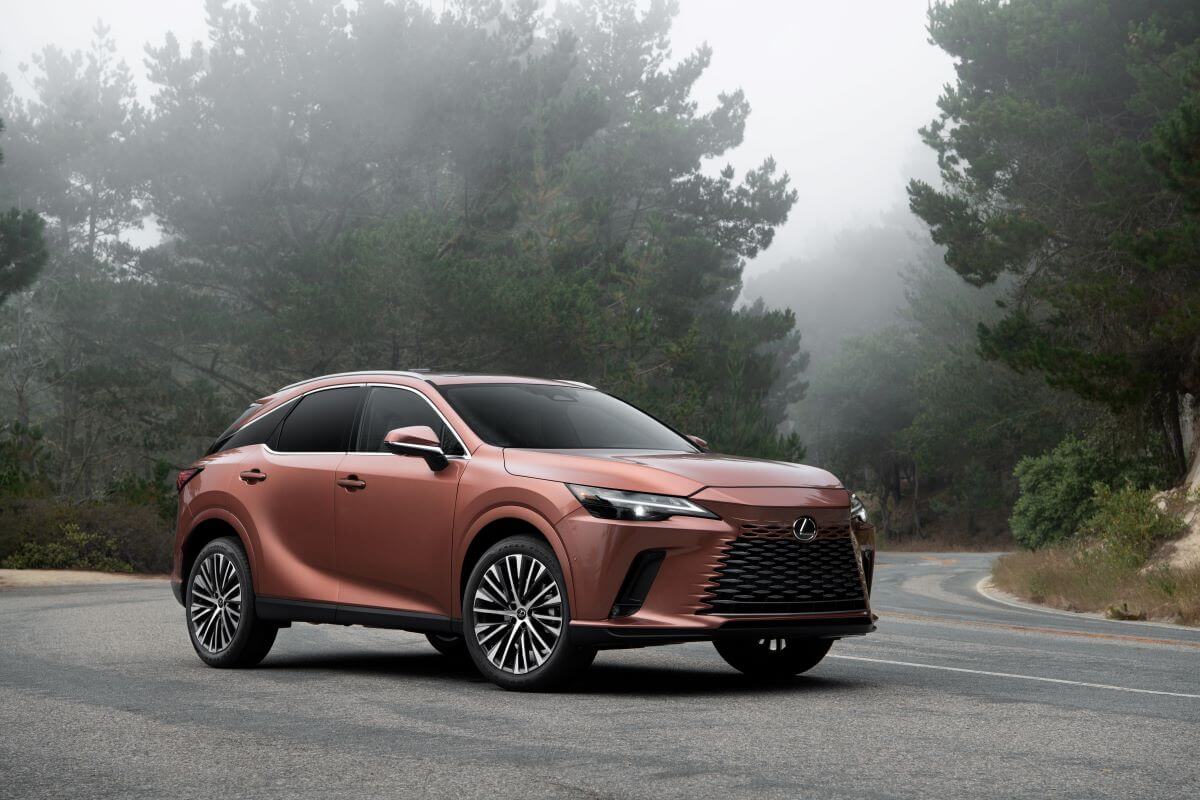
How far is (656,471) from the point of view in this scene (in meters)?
8.82

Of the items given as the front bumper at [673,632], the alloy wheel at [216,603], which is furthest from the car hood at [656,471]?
the alloy wheel at [216,603]

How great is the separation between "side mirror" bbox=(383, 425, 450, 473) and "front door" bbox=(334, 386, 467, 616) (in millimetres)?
A: 77

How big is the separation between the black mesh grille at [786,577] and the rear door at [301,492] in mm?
2789

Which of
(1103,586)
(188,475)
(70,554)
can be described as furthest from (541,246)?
(188,475)

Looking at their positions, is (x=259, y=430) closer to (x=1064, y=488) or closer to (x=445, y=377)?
(x=445, y=377)

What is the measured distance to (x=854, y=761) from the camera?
666 centimetres

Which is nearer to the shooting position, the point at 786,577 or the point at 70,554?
the point at 786,577

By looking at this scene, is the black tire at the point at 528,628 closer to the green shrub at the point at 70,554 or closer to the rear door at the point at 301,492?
the rear door at the point at 301,492

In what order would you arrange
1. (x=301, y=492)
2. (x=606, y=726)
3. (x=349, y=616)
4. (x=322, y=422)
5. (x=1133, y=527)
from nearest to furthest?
(x=606, y=726) < (x=349, y=616) < (x=301, y=492) < (x=322, y=422) < (x=1133, y=527)

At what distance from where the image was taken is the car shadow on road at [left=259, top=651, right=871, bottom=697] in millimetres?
9328

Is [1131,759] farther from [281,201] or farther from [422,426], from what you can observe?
[281,201]

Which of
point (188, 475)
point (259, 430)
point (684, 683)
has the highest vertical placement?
point (259, 430)

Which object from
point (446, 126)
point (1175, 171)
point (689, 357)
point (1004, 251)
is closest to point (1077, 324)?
point (1004, 251)

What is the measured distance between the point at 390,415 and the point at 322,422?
0.63 metres
